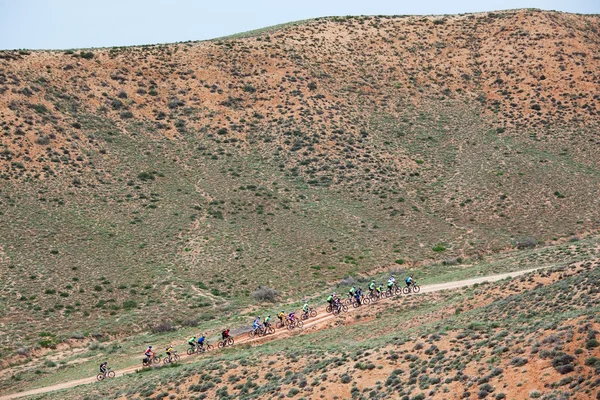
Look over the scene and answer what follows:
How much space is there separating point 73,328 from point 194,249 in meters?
14.8

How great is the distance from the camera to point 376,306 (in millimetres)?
47094

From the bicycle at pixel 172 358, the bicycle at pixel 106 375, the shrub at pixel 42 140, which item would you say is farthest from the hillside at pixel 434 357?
the shrub at pixel 42 140

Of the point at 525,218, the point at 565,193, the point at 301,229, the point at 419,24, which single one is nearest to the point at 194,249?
the point at 301,229

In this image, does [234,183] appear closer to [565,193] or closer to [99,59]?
[99,59]

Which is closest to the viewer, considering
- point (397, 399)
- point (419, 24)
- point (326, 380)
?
point (397, 399)

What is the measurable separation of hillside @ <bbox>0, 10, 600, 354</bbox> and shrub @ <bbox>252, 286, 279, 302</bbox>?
96cm

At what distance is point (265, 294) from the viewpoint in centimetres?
5641

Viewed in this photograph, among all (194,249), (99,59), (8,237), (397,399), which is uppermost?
(99,59)

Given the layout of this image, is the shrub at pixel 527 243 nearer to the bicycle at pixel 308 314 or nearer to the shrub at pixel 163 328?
the bicycle at pixel 308 314

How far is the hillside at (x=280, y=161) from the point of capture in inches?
2317

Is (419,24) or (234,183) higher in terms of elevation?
(419,24)

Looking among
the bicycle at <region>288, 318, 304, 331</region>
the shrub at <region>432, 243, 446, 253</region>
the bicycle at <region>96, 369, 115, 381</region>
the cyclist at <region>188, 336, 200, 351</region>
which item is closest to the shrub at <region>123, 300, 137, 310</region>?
the cyclist at <region>188, 336, 200, 351</region>

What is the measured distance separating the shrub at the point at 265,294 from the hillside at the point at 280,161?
957 mm

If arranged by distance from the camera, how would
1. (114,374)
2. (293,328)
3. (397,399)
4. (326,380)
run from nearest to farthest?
(397,399)
(326,380)
(114,374)
(293,328)
